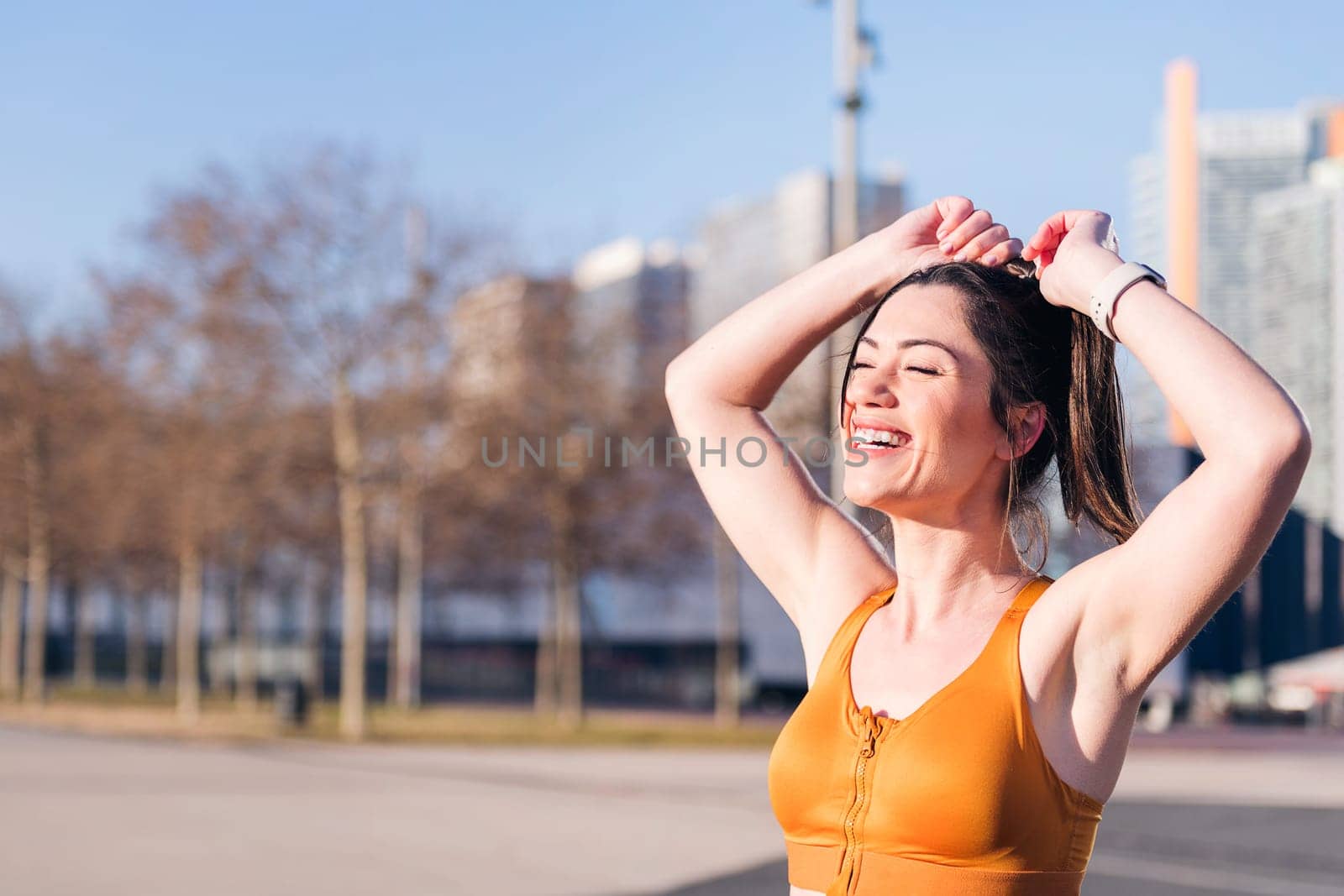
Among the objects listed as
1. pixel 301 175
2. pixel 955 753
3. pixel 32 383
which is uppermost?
pixel 301 175

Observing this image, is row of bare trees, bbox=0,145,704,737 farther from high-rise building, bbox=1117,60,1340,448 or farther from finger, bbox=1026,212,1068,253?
finger, bbox=1026,212,1068,253

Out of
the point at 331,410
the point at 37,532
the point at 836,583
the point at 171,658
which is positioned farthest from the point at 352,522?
the point at 171,658

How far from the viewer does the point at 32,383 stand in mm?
35031

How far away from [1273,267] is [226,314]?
51.8 feet

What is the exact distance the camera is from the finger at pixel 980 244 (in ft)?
6.92

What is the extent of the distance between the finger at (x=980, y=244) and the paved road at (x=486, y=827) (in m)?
8.21

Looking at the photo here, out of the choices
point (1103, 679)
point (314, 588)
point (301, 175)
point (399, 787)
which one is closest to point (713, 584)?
point (314, 588)

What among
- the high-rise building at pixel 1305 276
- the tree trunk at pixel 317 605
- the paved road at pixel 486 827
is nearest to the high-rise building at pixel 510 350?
the paved road at pixel 486 827

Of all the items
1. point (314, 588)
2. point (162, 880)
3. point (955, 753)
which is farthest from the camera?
point (314, 588)

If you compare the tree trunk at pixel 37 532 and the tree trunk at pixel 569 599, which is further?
the tree trunk at pixel 37 532

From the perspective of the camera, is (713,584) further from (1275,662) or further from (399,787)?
(399,787)

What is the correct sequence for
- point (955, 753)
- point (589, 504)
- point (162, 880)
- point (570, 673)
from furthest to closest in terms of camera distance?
point (570, 673) < point (589, 504) < point (162, 880) < point (955, 753)

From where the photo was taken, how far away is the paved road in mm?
10258

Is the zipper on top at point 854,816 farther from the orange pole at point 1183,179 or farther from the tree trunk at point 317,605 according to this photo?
the tree trunk at point 317,605
